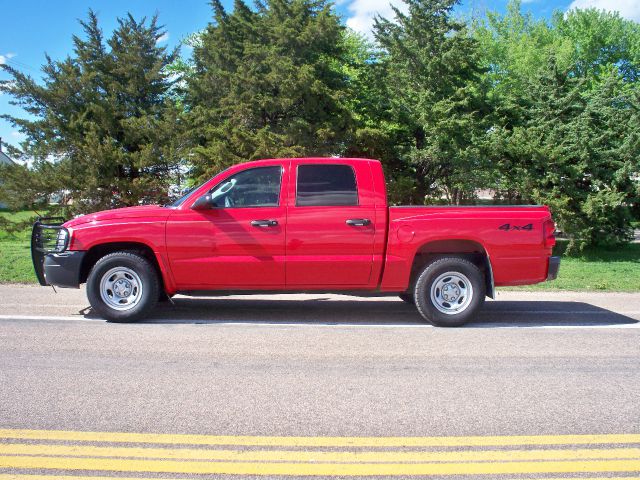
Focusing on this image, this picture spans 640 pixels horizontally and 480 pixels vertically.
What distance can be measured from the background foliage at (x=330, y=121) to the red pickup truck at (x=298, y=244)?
9.78 m

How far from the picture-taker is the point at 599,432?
3758 millimetres

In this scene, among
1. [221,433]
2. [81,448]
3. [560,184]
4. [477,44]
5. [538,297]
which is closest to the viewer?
[81,448]

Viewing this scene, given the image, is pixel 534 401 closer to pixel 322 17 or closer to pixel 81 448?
pixel 81 448

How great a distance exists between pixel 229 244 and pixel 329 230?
1.21 metres

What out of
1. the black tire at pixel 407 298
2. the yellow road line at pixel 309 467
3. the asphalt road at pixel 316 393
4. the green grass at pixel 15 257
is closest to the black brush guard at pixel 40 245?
the asphalt road at pixel 316 393

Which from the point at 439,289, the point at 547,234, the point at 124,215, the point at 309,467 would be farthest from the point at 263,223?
the point at 309,467

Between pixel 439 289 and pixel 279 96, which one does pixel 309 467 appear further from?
pixel 279 96

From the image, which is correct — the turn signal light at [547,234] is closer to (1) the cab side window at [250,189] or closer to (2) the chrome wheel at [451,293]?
(2) the chrome wheel at [451,293]

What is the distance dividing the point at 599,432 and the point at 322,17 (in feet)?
53.7

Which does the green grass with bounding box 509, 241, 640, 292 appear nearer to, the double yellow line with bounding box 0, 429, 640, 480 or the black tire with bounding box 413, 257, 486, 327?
the black tire with bounding box 413, 257, 486, 327

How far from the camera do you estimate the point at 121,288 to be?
22.7ft

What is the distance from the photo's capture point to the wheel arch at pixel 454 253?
23.0 feet

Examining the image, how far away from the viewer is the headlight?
22.4 feet

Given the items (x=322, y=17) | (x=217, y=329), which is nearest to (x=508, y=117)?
(x=322, y=17)
